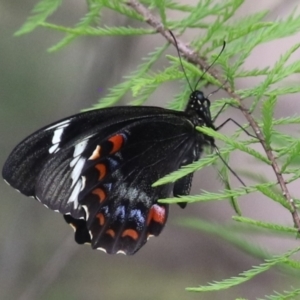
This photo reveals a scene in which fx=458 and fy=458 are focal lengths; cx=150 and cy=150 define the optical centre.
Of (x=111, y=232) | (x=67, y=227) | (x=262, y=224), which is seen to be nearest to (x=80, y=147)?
(x=111, y=232)

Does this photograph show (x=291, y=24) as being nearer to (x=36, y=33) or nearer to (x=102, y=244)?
(x=102, y=244)

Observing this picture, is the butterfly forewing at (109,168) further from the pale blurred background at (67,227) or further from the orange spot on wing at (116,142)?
the pale blurred background at (67,227)

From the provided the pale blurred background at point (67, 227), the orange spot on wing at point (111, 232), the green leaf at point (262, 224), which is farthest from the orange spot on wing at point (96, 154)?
the pale blurred background at point (67, 227)

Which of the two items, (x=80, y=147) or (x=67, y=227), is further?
(x=67, y=227)

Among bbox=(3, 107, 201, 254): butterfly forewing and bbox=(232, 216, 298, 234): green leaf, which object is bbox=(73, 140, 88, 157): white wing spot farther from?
bbox=(232, 216, 298, 234): green leaf

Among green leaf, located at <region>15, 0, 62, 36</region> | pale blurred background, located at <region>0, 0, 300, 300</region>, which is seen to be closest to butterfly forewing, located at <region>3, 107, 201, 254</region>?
green leaf, located at <region>15, 0, 62, 36</region>

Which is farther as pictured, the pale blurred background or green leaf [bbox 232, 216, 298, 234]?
the pale blurred background

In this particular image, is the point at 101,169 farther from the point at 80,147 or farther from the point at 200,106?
the point at 200,106
